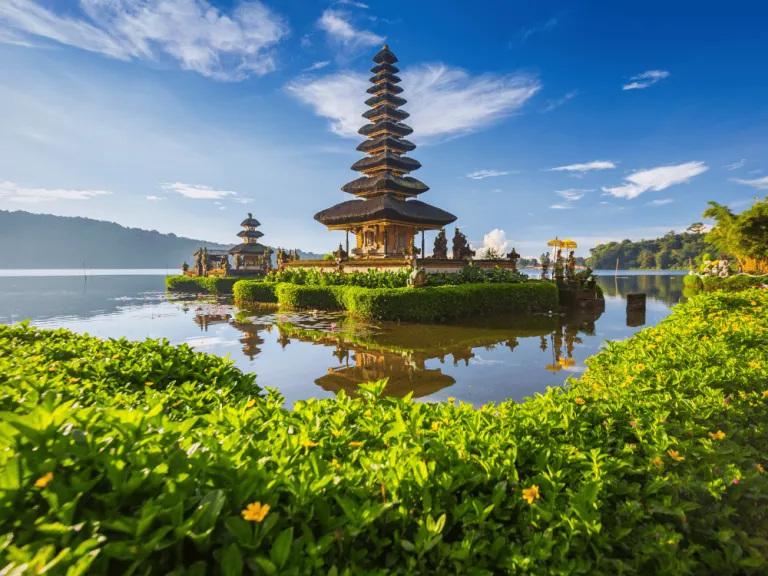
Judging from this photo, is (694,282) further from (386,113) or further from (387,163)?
(386,113)

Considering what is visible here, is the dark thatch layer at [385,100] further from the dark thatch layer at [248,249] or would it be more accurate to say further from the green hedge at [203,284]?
the dark thatch layer at [248,249]

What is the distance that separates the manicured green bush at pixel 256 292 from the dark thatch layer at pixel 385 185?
406 inches

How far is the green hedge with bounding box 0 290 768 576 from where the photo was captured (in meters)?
1.19

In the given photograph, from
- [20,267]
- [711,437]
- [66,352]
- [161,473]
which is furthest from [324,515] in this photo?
[20,267]

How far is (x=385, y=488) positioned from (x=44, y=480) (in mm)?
1169

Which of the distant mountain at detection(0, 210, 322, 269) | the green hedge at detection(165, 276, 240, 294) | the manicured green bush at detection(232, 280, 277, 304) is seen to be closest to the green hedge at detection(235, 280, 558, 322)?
the manicured green bush at detection(232, 280, 277, 304)

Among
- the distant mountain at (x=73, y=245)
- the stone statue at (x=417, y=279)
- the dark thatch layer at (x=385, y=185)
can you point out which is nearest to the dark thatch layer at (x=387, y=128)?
the dark thatch layer at (x=385, y=185)

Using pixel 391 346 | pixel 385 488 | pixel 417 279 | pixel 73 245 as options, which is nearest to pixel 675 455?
pixel 385 488

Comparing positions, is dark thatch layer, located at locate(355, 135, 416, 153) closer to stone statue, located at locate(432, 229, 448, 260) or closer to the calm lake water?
stone statue, located at locate(432, 229, 448, 260)

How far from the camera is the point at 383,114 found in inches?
1230

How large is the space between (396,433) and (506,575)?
772 millimetres

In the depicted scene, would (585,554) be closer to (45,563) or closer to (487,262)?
(45,563)

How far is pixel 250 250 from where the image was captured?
161 feet

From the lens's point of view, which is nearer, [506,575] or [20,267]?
[506,575]
